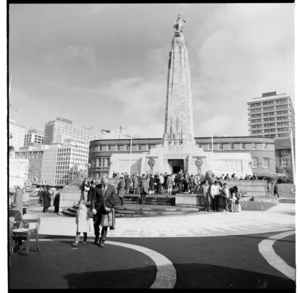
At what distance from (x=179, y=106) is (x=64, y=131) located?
155m

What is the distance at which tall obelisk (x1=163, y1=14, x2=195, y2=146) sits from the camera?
104 feet

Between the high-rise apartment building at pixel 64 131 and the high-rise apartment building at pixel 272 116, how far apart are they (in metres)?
107

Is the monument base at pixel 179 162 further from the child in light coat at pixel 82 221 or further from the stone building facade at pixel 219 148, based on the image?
the child in light coat at pixel 82 221

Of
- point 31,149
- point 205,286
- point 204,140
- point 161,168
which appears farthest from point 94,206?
point 31,149

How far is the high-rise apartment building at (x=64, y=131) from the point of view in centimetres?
16770

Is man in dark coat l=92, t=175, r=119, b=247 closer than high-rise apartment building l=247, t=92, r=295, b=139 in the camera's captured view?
Yes

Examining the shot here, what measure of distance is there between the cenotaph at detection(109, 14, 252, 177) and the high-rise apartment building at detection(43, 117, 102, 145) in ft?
454

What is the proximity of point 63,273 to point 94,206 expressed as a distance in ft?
9.47

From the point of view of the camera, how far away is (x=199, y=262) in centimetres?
537

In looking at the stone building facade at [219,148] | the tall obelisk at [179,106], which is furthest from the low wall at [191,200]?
the stone building facade at [219,148]

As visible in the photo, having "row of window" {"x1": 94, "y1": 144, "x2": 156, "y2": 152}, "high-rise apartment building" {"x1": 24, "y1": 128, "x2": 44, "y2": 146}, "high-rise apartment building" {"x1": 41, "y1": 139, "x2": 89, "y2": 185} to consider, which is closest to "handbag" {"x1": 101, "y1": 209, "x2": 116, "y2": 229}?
"row of window" {"x1": 94, "y1": 144, "x2": 156, "y2": 152}

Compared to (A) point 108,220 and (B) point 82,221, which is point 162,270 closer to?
(A) point 108,220

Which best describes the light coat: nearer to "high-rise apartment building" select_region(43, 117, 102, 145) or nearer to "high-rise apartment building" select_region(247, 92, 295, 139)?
"high-rise apartment building" select_region(247, 92, 295, 139)

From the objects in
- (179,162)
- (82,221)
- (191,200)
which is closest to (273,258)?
(82,221)
